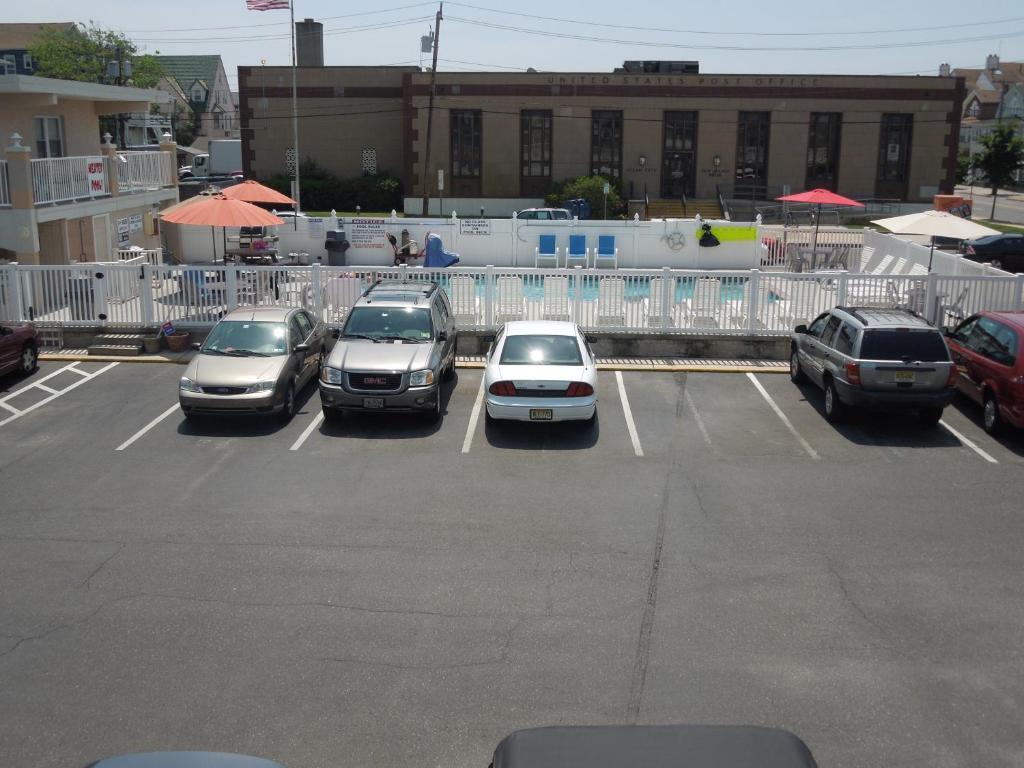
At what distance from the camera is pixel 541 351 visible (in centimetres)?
1462

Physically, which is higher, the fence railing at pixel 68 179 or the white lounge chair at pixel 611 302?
the fence railing at pixel 68 179

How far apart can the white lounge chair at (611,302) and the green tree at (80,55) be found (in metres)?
48.2

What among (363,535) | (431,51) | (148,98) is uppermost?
(431,51)

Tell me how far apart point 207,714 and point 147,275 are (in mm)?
13216

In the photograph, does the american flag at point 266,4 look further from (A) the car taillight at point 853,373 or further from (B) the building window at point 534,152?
(A) the car taillight at point 853,373

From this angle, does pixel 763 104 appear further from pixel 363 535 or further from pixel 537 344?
pixel 363 535

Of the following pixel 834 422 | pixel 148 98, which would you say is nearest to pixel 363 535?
pixel 834 422

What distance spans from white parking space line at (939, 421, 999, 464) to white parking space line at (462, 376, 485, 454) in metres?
6.90

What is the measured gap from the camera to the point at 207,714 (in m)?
7.06

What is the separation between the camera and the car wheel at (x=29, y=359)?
670 inches

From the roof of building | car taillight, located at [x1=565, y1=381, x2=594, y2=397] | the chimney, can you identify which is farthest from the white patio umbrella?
the roof of building

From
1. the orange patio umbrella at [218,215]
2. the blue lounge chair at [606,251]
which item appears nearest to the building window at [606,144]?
the blue lounge chair at [606,251]

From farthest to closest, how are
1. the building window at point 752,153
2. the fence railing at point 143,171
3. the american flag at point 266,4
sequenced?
the building window at point 752,153, the american flag at point 266,4, the fence railing at point 143,171

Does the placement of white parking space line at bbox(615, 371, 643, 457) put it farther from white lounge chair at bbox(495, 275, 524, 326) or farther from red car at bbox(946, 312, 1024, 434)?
red car at bbox(946, 312, 1024, 434)
